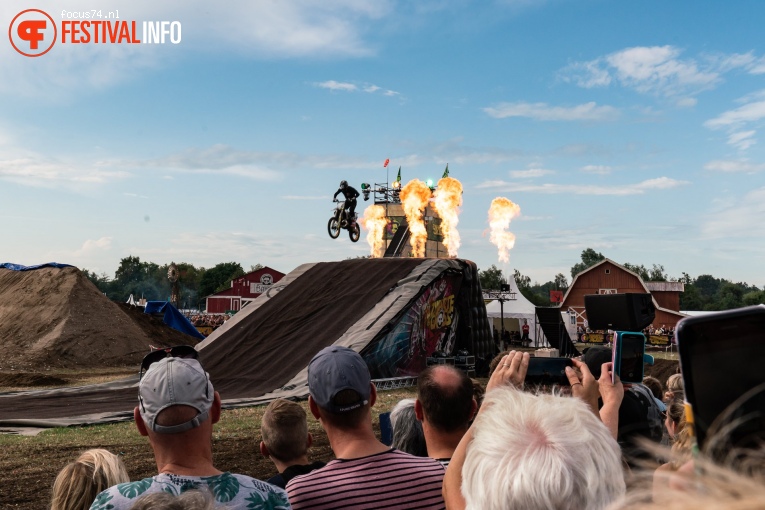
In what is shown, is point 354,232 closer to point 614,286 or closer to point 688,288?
point 614,286

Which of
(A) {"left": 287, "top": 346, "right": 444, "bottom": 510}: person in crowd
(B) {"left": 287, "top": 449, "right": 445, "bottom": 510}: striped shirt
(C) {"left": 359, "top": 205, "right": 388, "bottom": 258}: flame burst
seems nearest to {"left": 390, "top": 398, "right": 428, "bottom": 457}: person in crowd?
(A) {"left": 287, "top": 346, "right": 444, "bottom": 510}: person in crowd

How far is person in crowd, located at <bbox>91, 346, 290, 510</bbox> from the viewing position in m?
2.54

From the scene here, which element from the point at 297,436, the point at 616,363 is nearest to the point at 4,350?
the point at 297,436

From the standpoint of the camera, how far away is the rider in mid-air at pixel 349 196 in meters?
31.6

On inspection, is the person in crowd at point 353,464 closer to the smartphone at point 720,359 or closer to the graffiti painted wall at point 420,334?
A: the smartphone at point 720,359

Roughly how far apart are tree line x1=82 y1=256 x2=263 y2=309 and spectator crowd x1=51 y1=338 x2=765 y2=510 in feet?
329

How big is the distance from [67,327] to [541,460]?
95.5 feet

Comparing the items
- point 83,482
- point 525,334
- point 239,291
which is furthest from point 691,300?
point 83,482

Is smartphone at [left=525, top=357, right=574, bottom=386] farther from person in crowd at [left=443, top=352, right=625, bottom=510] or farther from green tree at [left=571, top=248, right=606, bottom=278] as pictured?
green tree at [left=571, top=248, right=606, bottom=278]

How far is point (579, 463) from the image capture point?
1614 millimetres

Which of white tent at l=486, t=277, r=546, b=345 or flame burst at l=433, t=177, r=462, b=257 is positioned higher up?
flame burst at l=433, t=177, r=462, b=257

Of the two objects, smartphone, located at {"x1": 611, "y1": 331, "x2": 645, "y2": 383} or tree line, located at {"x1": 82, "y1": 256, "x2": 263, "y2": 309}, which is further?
tree line, located at {"x1": 82, "y1": 256, "x2": 263, "y2": 309}

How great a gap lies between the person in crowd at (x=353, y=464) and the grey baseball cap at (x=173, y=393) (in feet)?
1.91

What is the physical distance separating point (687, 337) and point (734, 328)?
10 centimetres
